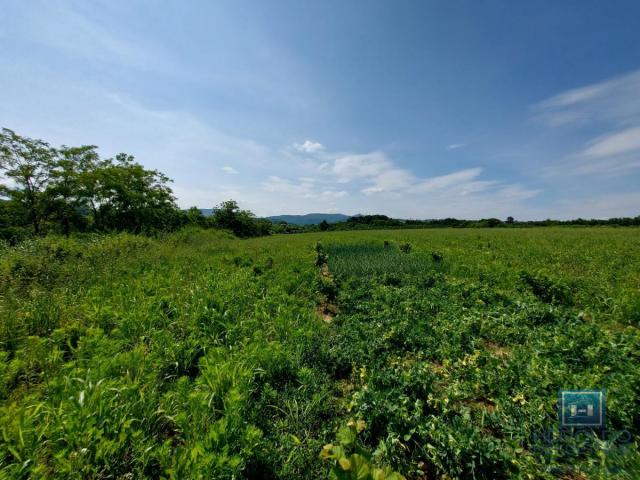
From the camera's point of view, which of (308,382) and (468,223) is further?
(468,223)

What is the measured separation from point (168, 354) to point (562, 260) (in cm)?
1520

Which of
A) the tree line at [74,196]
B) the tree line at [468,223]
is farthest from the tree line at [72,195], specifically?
the tree line at [468,223]

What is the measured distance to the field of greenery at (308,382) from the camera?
1.92 m

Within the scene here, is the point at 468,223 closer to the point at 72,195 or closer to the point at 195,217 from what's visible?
the point at 195,217

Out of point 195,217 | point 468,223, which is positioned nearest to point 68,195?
point 195,217

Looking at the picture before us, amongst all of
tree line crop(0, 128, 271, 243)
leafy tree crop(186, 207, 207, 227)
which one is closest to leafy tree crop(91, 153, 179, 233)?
tree line crop(0, 128, 271, 243)

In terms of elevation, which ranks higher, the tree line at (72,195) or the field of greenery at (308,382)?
the tree line at (72,195)

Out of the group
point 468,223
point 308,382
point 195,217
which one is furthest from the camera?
point 468,223

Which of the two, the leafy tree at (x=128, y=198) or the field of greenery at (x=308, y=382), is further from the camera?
the leafy tree at (x=128, y=198)

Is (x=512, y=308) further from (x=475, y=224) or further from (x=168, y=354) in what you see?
(x=475, y=224)

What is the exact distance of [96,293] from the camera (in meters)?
5.44

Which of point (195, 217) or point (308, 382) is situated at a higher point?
point (195, 217)

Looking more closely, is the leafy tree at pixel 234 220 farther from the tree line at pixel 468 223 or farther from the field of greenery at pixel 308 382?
the field of greenery at pixel 308 382

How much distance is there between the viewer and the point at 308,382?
3.07 meters
